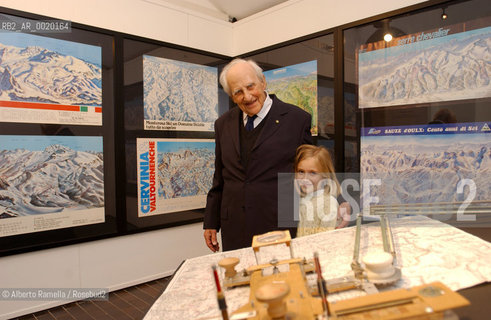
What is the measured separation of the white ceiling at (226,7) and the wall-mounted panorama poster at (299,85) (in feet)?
2.76

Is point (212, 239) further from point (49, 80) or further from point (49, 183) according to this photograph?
point (49, 80)

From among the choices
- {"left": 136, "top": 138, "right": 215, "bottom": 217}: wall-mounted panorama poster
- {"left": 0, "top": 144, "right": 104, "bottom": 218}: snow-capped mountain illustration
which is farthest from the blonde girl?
{"left": 0, "top": 144, "right": 104, "bottom": 218}: snow-capped mountain illustration

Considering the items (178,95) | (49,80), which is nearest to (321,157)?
(178,95)

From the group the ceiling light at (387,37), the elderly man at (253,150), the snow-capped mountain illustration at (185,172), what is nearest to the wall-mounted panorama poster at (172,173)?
the snow-capped mountain illustration at (185,172)

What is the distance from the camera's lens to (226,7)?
4219mm

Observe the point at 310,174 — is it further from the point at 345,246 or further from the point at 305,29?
the point at 305,29

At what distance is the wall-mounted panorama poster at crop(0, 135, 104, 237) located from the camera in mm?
2689

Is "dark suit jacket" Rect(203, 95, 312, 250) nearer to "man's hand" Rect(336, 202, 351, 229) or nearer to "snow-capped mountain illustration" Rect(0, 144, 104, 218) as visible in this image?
"man's hand" Rect(336, 202, 351, 229)

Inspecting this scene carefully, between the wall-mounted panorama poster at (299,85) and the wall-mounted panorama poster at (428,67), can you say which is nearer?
the wall-mounted panorama poster at (428,67)

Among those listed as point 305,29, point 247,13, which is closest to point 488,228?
point 305,29

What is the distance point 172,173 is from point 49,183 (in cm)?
121

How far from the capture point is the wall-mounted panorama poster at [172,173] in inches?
137

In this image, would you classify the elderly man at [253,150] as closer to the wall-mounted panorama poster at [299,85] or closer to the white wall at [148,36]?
the wall-mounted panorama poster at [299,85]

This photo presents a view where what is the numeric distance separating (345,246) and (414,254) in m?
0.27
